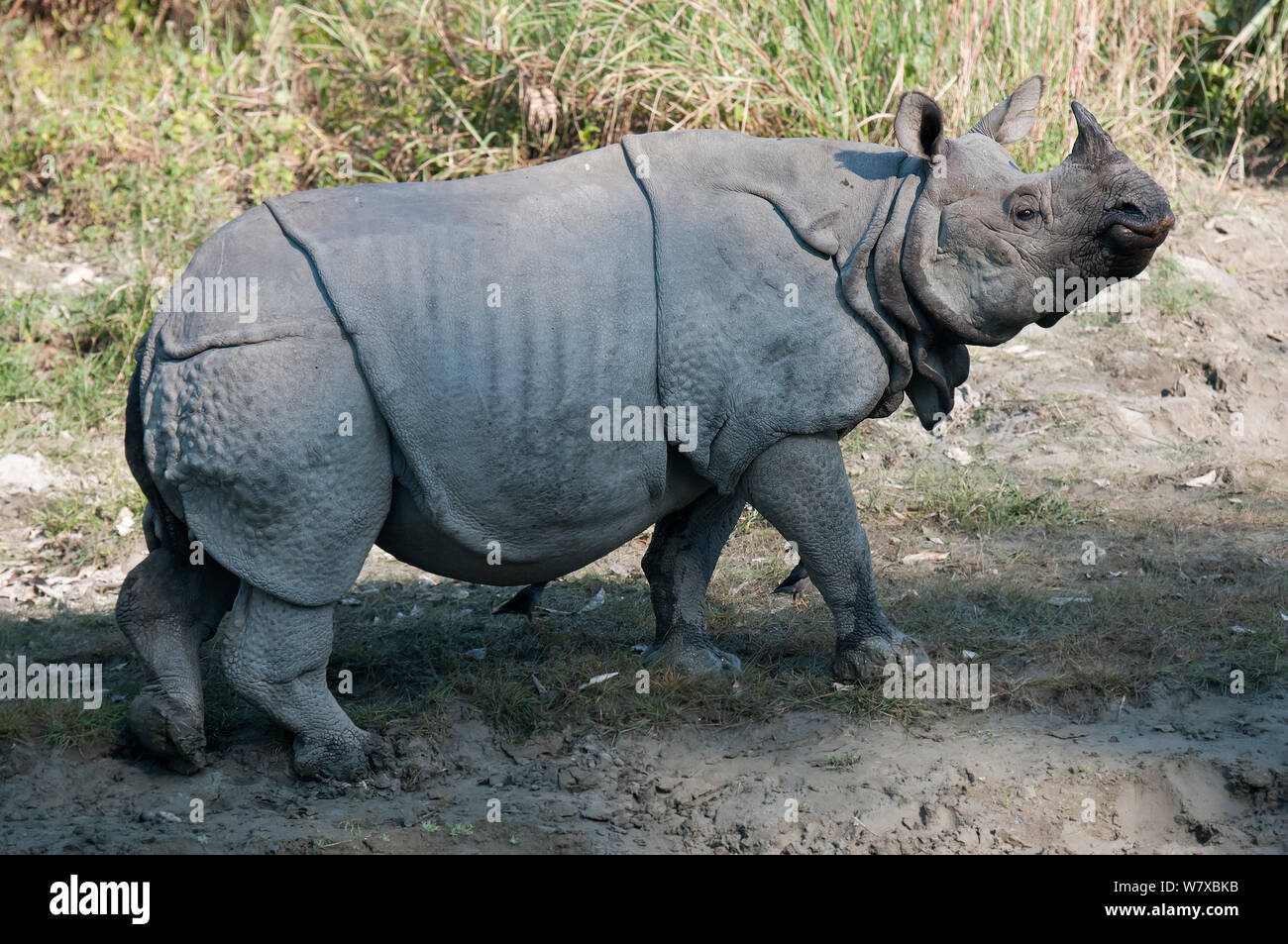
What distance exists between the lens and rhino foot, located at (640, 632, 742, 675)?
520 centimetres

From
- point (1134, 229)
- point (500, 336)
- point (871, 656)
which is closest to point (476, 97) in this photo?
point (500, 336)

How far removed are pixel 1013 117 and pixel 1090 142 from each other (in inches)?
21.4

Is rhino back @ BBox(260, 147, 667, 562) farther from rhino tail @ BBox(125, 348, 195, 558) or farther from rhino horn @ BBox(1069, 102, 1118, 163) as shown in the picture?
rhino horn @ BBox(1069, 102, 1118, 163)

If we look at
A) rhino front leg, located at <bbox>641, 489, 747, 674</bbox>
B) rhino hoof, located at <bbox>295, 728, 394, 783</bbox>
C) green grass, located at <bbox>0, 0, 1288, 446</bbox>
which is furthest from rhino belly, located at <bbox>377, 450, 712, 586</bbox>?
green grass, located at <bbox>0, 0, 1288, 446</bbox>

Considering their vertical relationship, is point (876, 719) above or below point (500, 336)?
below

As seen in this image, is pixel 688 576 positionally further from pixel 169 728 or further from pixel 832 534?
pixel 169 728

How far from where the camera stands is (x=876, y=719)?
4.83 metres

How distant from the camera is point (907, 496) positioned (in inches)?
275

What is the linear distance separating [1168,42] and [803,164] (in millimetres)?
6510

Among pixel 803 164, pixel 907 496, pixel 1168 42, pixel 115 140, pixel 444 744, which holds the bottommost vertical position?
pixel 444 744

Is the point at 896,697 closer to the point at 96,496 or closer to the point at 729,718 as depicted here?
the point at 729,718

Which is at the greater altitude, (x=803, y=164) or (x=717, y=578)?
(x=803, y=164)

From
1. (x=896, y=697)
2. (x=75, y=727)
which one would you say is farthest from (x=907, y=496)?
(x=75, y=727)

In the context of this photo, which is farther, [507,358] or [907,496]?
[907,496]
